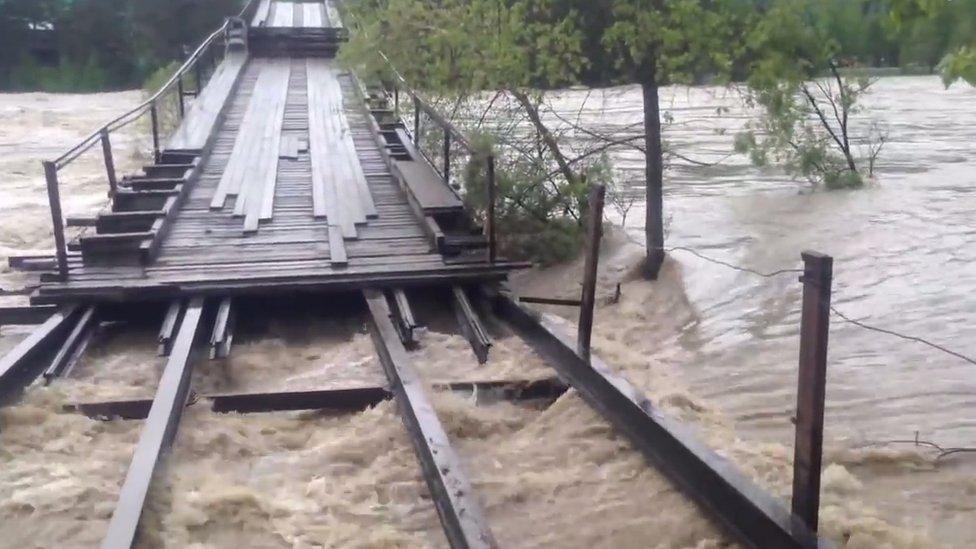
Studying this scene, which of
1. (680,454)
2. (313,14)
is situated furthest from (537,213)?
(313,14)

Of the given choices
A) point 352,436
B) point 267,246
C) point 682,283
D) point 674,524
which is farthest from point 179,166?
point 674,524

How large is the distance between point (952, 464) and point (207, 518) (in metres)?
3.85

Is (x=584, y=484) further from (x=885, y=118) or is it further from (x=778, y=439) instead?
(x=885, y=118)

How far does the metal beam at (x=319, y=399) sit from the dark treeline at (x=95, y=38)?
3622 centimetres

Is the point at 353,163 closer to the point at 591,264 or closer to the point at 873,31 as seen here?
the point at 591,264

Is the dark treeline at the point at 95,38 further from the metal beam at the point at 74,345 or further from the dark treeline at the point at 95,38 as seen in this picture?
the metal beam at the point at 74,345

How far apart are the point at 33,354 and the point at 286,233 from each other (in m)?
2.74

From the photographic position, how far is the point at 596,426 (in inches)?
233

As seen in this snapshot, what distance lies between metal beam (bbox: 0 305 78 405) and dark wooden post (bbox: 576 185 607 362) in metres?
3.18

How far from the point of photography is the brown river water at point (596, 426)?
16.4ft

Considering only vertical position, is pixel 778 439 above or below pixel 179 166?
below

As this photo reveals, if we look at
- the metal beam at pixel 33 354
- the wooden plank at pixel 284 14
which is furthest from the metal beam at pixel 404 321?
the wooden plank at pixel 284 14

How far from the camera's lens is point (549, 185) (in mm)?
11297

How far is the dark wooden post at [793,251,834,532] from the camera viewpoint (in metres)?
3.94
